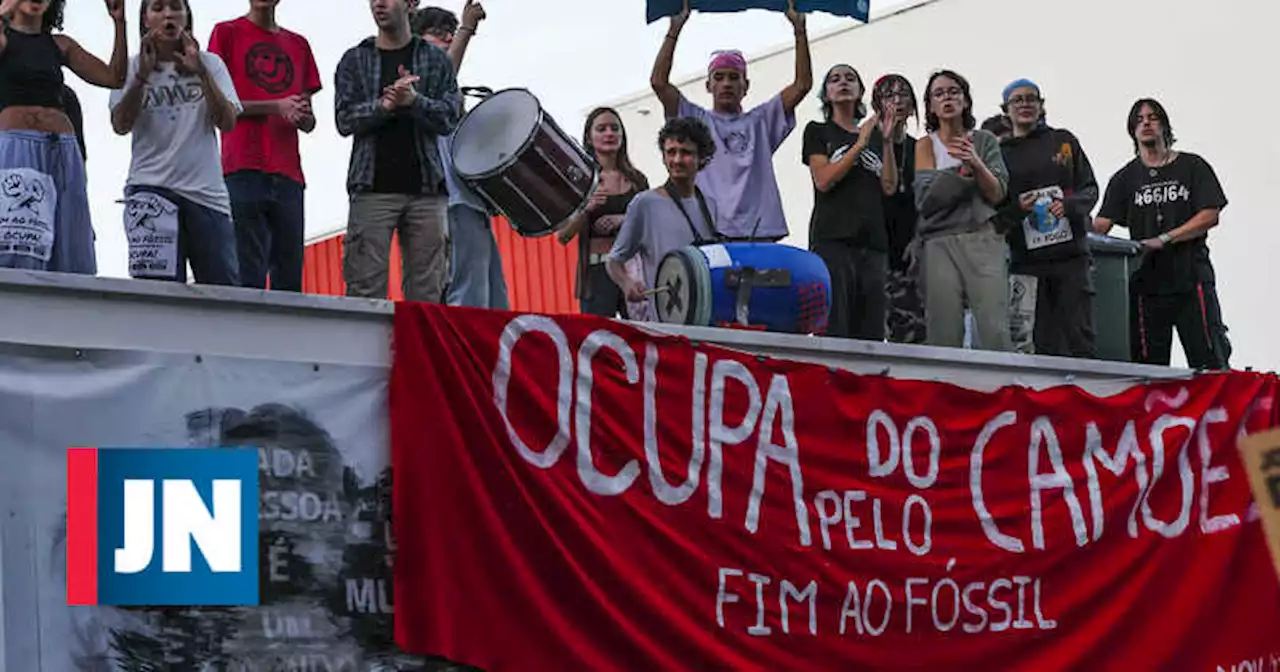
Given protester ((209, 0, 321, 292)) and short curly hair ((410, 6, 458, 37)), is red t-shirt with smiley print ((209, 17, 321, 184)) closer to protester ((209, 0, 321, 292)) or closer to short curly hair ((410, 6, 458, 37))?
protester ((209, 0, 321, 292))

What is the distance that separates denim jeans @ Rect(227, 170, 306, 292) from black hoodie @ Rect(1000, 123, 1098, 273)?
3721mm

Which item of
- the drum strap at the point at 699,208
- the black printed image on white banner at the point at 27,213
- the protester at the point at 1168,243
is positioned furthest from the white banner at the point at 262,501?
the protester at the point at 1168,243

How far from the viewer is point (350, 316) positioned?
832 cm

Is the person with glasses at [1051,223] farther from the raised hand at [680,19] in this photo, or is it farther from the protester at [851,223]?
the raised hand at [680,19]

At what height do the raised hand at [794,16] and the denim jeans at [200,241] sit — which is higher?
the raised hand at [794,16]

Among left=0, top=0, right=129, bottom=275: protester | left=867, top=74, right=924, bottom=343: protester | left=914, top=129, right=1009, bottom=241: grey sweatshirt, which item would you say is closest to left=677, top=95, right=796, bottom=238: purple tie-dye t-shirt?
left=867, top=74, right=924, bottom=343: protester

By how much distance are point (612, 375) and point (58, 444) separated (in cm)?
242

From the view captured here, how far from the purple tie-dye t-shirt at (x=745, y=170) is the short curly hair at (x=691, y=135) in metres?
0.16

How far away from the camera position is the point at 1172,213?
12.1m

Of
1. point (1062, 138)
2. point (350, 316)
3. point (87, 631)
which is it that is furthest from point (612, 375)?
point (1062, 138)

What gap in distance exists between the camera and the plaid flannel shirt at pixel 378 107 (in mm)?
9273

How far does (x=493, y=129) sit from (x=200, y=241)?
5.24 feet

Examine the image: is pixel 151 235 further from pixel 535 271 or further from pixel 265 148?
pixel 535 271

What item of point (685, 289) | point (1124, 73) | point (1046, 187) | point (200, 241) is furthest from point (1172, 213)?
point (1124, 73)
